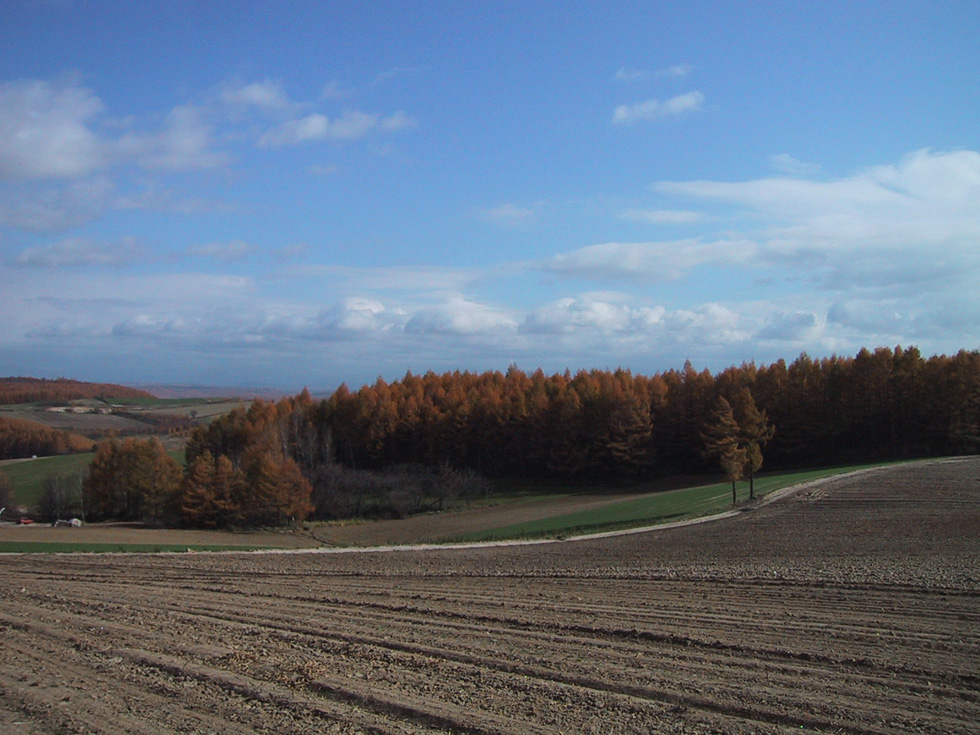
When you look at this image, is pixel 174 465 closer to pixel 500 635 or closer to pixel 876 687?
pixel 500 635

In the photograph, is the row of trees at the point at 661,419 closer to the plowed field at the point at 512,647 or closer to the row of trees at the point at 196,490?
the row of trees at the point at 196,490

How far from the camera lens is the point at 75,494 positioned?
73750mm

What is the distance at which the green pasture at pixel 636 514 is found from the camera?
138 ft

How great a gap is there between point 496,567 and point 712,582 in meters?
8.66

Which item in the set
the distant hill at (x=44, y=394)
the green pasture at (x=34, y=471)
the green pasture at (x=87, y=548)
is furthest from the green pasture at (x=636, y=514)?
the distant hill at (x=44, y=394)

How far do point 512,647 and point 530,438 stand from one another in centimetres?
6880

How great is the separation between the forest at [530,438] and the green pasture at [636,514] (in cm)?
632

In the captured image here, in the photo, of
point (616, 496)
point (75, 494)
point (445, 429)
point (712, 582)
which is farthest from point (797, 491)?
point (75, 494)

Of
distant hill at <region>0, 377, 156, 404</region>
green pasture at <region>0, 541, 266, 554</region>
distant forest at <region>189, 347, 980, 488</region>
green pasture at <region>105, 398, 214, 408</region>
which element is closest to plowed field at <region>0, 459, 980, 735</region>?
green pasture at <region>0, 541, 266, 554</region>

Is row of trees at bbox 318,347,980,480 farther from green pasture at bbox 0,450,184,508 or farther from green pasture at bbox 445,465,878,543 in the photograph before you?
green pasture at bbox 0,450,184,508

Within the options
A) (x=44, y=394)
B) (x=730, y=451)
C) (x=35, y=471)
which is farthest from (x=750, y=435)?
(x=44, y=394)

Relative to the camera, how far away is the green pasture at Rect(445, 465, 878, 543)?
4212cm

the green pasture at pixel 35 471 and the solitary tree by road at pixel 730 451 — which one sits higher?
the solitary tree by road at pixel 730 451

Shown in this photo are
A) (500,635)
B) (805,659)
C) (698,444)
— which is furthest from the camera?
(698,444)
